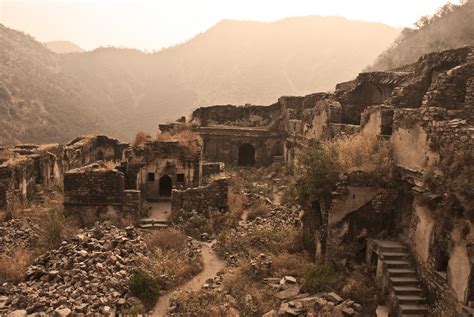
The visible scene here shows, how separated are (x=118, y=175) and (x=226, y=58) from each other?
72.5 meters

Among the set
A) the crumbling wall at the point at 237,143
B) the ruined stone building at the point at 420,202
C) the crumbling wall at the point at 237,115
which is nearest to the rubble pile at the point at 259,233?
the ruined stone building at the point at 420,202

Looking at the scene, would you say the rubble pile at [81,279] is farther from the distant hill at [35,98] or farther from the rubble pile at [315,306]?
the distant hill at [35,98]

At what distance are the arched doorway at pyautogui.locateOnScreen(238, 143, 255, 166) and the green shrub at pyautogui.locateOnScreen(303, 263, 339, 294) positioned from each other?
1772 centimetres

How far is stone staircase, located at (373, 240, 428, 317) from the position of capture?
7434mm

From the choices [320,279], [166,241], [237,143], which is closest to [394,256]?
[320,279]

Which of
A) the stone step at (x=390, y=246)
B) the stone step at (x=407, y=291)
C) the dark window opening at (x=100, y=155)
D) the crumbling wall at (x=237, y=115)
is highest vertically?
the crumbling wall at (x=237, y=115)

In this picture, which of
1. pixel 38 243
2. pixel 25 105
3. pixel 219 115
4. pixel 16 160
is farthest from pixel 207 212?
pixel 25 105

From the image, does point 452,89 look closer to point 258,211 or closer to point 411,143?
point 411,143

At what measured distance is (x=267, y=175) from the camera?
2147 centimetres

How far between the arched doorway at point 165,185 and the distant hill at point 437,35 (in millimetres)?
21581

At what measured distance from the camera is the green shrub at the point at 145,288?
8602mm

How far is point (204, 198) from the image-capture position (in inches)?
531

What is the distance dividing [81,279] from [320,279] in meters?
5.02

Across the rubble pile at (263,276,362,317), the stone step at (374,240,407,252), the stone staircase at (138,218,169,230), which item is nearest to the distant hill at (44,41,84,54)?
the stone staircase at (138,218,169,230)
